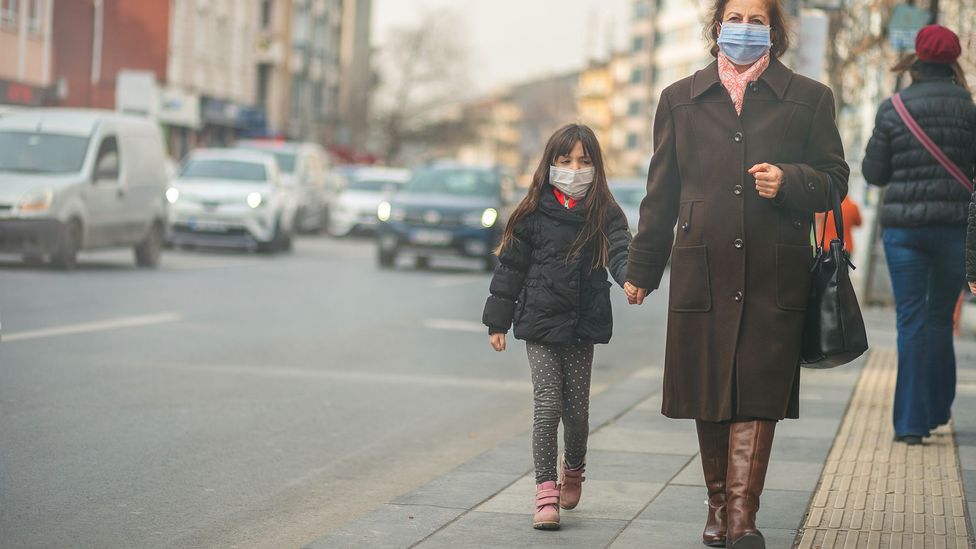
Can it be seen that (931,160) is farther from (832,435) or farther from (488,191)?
(488,191)

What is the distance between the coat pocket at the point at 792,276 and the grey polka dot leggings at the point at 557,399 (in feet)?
3.08

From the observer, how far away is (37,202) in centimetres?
1950

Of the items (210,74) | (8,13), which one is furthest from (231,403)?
(210,74)

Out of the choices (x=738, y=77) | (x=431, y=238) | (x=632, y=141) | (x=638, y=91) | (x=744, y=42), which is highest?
(x=638, y=91)

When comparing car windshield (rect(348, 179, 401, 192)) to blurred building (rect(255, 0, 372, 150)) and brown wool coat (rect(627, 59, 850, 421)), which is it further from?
brown wool coat (rect(627, 59, 850, 421))

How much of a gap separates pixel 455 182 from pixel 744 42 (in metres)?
21.7

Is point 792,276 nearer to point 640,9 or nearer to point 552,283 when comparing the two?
point 552,283

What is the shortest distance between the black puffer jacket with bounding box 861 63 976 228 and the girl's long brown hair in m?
2.24

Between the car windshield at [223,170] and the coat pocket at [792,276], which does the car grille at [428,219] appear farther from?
the coat pocket at [792,276]

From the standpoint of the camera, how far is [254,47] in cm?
6656

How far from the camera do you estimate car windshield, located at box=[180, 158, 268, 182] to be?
94.7 ft

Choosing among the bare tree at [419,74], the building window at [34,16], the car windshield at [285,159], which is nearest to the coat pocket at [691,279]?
the car windshield at [285,159]

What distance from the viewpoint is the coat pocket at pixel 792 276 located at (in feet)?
18.2

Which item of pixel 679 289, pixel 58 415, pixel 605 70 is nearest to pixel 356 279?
pixel 58 415
